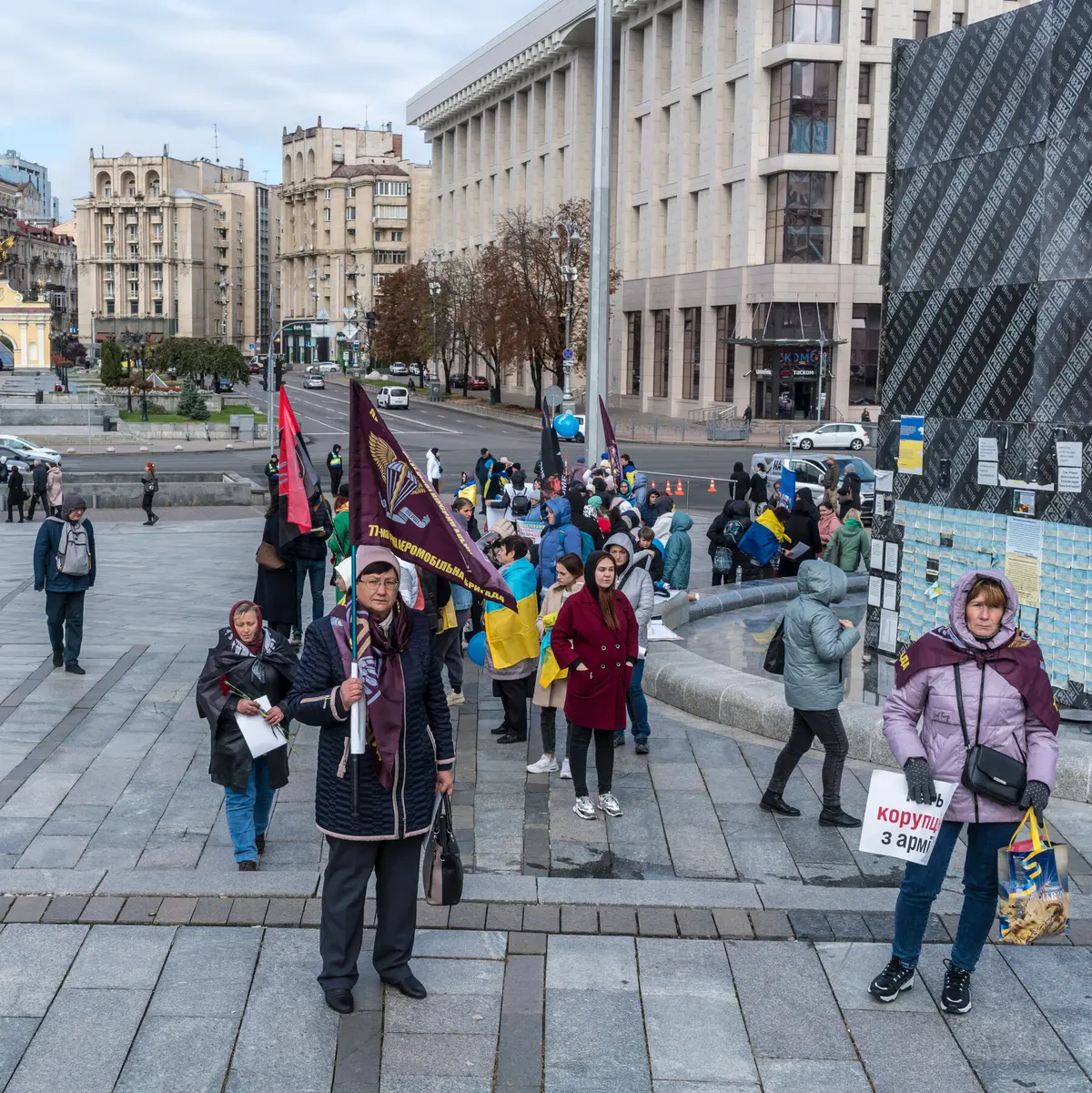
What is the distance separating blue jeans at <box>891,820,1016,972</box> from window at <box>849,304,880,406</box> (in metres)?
58.4

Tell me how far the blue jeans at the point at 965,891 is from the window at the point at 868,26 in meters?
59.1

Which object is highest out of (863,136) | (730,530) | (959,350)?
(863,136)

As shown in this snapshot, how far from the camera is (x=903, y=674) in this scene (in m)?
5.80

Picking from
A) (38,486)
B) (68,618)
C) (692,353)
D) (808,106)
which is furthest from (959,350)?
(692,353)

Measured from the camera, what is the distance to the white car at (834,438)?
52.4m

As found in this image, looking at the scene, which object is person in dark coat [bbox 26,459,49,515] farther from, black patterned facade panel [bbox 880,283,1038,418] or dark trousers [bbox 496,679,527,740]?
black patterned facade panel [bbox 880,283,1038,418]

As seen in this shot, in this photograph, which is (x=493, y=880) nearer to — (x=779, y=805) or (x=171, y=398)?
(x=779, y=805)

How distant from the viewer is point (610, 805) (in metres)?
8.38

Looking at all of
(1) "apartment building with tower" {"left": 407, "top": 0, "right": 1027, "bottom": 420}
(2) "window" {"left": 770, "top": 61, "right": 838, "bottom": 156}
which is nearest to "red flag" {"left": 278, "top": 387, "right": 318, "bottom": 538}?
(1) "apartment building with tower" {"left": 407, "top": 0, "right": 1027, "bottom": 420}

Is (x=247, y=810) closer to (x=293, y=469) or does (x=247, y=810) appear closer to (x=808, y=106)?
(x=293, y=469)

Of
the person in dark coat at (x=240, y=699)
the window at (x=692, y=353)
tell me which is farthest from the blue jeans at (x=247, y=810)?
the window at (x=692, y=353)

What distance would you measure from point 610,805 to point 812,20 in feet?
188

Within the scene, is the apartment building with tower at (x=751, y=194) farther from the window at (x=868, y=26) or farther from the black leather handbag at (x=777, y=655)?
the black leather handbag at (x=777, y=655)

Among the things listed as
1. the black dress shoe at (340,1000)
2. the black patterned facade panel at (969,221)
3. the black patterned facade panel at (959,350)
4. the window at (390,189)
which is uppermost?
the window at (390,189)
